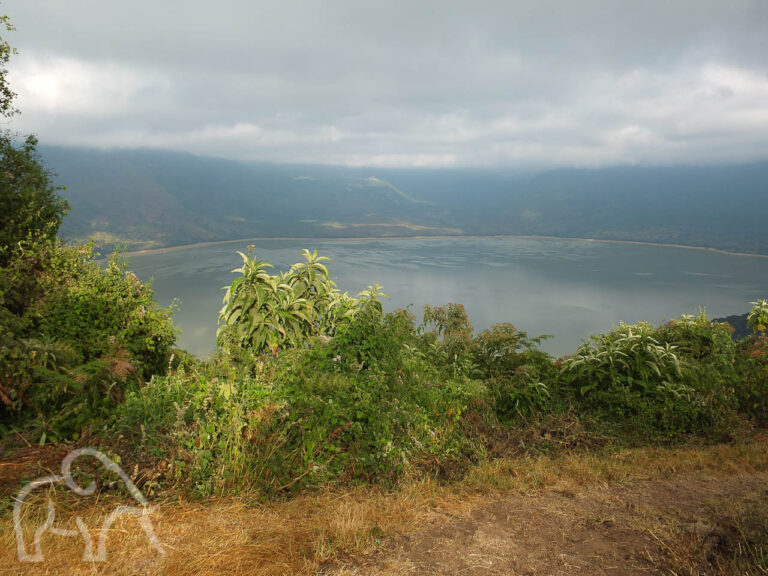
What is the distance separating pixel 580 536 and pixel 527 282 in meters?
70.0

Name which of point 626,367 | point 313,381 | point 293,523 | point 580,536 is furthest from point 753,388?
point 293,523

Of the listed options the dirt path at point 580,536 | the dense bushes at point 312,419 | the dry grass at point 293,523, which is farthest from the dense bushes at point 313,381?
the dirt path at point 580,536

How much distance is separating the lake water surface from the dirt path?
21.4 m

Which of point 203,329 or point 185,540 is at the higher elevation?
point 185,540

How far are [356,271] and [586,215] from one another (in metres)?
160

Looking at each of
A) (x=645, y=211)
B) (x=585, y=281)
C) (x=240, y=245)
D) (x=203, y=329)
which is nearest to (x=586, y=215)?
(x=645, y=211)

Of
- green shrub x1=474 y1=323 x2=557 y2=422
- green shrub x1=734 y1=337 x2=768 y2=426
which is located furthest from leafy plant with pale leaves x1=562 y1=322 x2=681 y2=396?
green shrub x1=734 y1=337 x2=768 y2=426

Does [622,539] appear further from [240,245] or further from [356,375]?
[240,245]

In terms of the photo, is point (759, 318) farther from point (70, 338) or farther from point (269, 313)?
point (70, 338)

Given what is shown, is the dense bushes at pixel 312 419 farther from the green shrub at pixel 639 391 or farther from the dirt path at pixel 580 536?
the green shrub at pixel 639 391

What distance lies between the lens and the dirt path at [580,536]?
2221mm

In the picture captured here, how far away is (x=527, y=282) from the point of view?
68812 mm

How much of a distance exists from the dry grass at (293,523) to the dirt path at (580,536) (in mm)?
71

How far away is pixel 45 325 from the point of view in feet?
16.6
